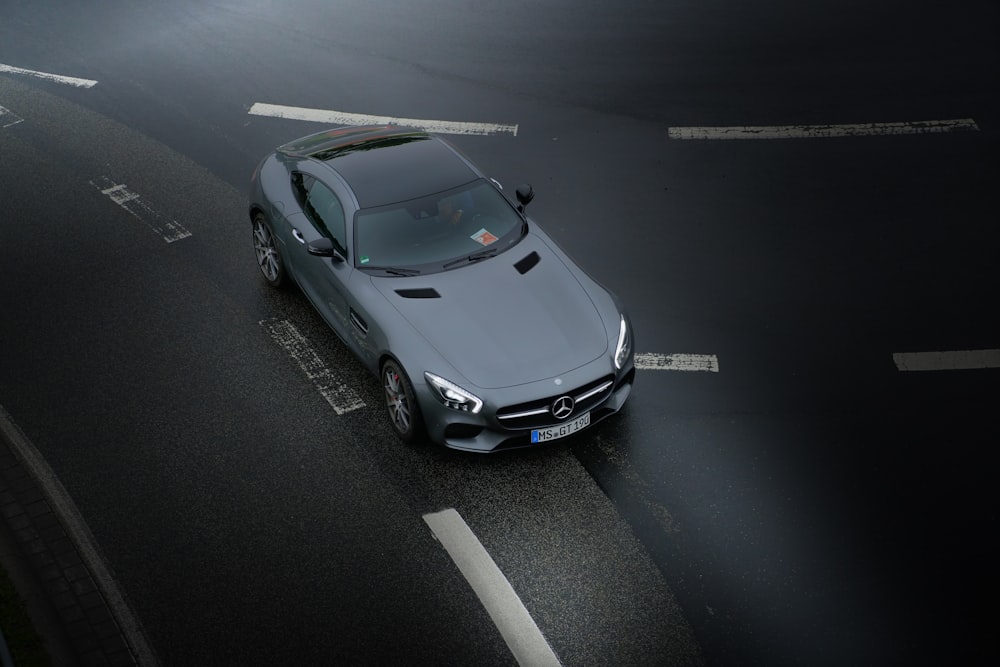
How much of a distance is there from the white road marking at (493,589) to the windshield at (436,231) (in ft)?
6.76

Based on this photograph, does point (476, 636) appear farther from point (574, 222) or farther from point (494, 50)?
point (494, 50)

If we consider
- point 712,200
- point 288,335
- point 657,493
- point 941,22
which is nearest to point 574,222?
point 712,200

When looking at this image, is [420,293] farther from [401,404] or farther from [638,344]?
[638,344]

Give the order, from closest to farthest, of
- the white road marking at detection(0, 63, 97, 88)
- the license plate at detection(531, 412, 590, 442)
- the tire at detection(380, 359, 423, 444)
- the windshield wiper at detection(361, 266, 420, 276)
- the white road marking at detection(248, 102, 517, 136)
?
the license plate at detection(531, 412, 590, 442), the tire at detection(380, 359, 423, 444), the windshield wiper at detection(361, 266, 420, 276), the white road marking at detection(248, 102, 517, 136), the white road marking at detection(0, 63, 97, 88)

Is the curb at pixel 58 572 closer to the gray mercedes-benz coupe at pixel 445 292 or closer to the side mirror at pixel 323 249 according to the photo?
the gray mercedes-benz coupe at pixel 445 292

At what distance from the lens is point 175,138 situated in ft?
39.2

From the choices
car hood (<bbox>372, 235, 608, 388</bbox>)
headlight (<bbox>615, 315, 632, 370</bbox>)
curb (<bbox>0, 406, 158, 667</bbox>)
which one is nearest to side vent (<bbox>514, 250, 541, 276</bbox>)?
car hood (<bbox>372, 235, 608, 388</bbox>)

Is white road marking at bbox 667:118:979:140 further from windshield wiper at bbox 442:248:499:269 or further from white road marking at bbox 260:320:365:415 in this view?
white road marking at bbox 260:320:365:415

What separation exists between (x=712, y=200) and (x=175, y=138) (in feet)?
20.9

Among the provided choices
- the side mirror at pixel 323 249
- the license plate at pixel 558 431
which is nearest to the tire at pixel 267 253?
the side mirror at pixel 323 249

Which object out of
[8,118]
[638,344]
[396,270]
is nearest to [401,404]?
[396,270]

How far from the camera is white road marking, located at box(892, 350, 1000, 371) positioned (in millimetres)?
8234

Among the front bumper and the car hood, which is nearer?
the front bumper

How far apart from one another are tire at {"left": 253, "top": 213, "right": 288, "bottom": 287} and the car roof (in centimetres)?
73
